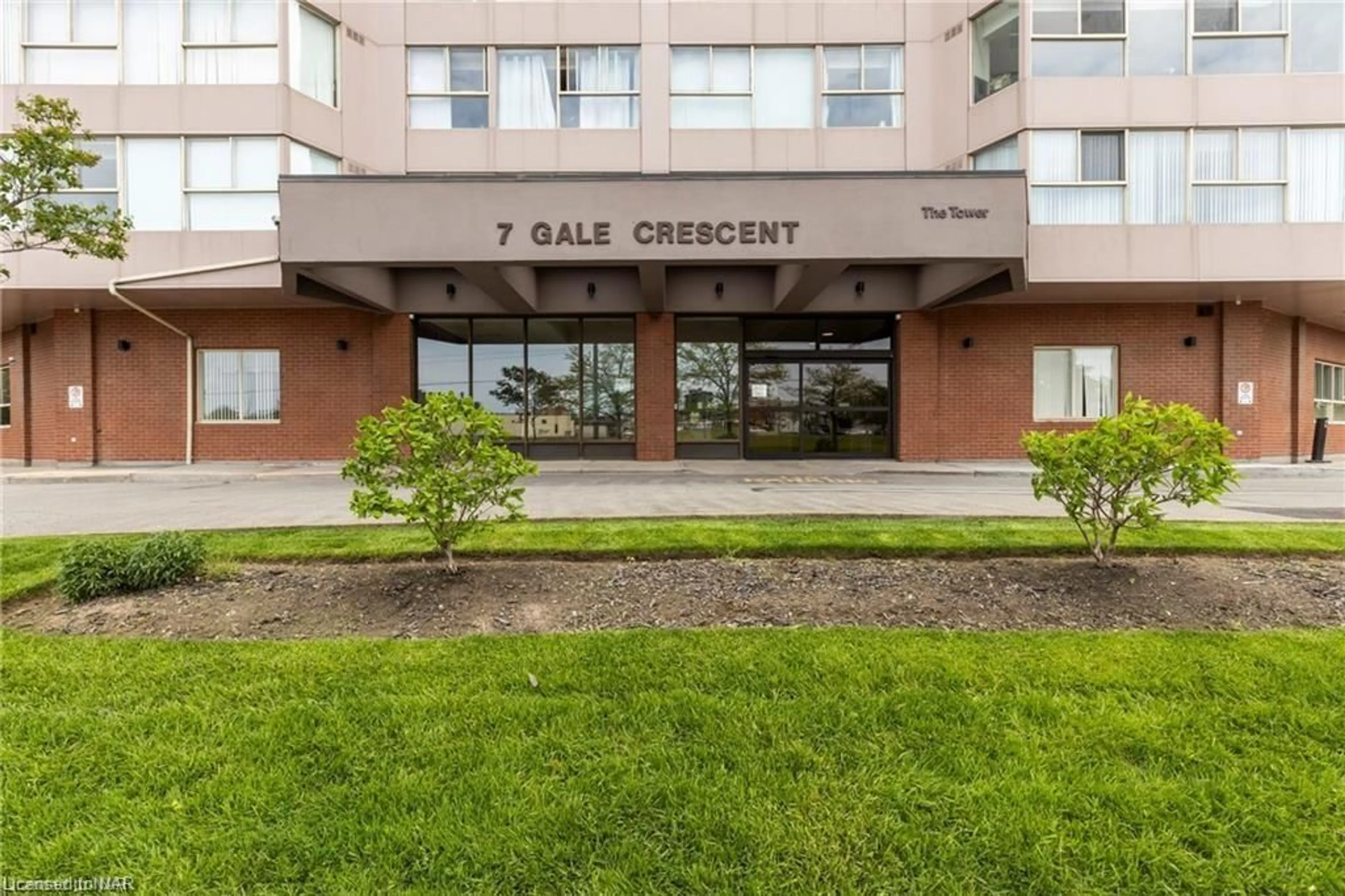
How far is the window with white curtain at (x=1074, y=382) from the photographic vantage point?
1622cm

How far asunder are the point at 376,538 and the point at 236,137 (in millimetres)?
13318

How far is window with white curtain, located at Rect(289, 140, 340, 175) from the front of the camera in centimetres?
1475

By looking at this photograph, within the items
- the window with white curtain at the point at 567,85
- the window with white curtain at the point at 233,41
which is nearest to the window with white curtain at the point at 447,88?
Result: the window with white curtain at the point at 567,85

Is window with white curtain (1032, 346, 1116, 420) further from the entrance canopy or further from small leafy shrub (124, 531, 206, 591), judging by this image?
small leafy shrub (124, 531, 206, 591)

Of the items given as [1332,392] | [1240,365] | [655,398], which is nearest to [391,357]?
[655,398]

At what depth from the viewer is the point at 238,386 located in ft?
54.2

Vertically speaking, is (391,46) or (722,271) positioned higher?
(391,46)

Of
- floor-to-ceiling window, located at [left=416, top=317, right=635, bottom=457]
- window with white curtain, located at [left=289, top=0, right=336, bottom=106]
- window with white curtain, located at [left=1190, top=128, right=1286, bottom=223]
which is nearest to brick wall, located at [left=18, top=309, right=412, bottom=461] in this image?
floor-to-ceiling window, located at [left=416, top=317, right=635, bottom=457]

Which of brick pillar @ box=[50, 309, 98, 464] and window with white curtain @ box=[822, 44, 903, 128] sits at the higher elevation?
window with white curtain @ box=[822, 44, 903, 128]

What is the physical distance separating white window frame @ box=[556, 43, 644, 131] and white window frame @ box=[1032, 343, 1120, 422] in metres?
11.6

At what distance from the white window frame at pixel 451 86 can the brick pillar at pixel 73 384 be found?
957cm

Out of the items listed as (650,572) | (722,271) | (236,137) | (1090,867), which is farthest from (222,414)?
(1090,867)

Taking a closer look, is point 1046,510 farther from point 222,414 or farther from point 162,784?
point 222,414

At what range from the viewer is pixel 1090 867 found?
2.05 m
